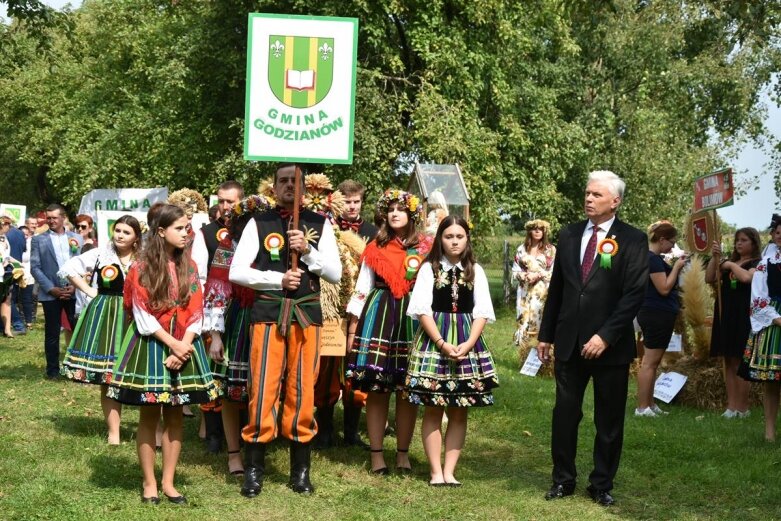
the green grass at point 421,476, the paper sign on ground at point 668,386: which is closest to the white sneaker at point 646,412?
the green grass at point 421,476

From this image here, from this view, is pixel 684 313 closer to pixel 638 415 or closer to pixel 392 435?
pixel 638 415

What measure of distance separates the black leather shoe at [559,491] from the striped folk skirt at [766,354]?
2.66 metres

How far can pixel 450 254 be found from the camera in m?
7.29

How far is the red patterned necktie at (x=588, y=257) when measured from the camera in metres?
6.95

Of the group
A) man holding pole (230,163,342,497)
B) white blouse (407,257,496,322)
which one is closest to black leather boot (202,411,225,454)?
man holding pole (230,163,342,497)

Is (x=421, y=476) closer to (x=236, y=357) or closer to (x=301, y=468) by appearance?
(x=301, y=468)

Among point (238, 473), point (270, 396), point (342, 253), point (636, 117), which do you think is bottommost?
point (238, 473)

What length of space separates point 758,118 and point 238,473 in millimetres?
28072

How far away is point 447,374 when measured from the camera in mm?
7188

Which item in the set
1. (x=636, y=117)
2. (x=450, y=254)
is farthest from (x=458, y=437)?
(x=636, y=117)

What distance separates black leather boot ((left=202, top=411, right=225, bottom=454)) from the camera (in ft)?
27.5

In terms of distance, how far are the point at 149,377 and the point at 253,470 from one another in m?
1.02

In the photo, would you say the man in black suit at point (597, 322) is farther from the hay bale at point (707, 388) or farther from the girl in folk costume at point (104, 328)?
the hay bale at point (707, 388)

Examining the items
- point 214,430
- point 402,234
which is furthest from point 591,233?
point 214,430
